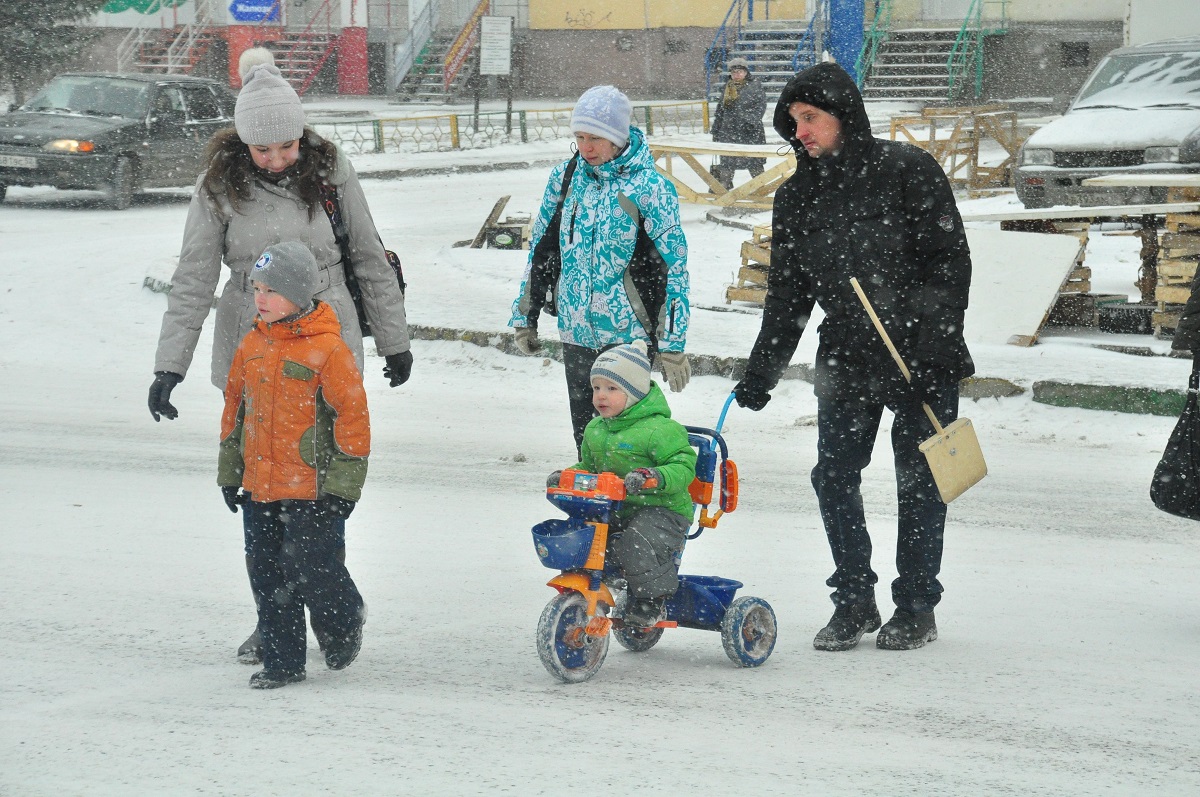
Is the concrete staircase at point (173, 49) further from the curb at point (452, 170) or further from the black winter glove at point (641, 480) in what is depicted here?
the black winter glove at point (641, 480)

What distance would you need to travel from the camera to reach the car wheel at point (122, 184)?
58.1 feet

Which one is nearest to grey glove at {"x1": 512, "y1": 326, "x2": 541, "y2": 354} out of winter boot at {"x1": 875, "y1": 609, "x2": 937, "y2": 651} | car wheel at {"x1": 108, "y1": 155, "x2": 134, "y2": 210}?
winter boot at {"x1": 875, "y1": 609, "x2": 937, "y2": 651}

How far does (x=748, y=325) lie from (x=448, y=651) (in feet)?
20.2

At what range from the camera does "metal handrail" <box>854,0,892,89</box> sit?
3047 centimetres

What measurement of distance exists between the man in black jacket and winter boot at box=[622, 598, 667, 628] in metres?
0.62

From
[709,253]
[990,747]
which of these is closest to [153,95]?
[709,253]

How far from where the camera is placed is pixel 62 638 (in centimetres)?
474

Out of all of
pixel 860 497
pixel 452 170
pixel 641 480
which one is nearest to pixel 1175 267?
pixel 860 497

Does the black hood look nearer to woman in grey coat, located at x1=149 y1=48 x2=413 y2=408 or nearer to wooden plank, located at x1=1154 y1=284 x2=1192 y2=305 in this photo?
woman in grey coat, located at x1=149 y1=48 x2=413 y2=408

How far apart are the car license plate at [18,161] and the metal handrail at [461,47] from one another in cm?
1785

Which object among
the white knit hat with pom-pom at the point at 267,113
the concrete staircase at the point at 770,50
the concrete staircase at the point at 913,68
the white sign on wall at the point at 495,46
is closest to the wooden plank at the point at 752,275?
the white knit hat with pom-pom at the point at 267,113

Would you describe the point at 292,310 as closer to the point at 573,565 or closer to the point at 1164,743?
the point at 573,565

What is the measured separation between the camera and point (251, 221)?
4.42 meters

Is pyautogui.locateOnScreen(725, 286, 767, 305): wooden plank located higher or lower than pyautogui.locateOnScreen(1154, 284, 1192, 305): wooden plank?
lower
